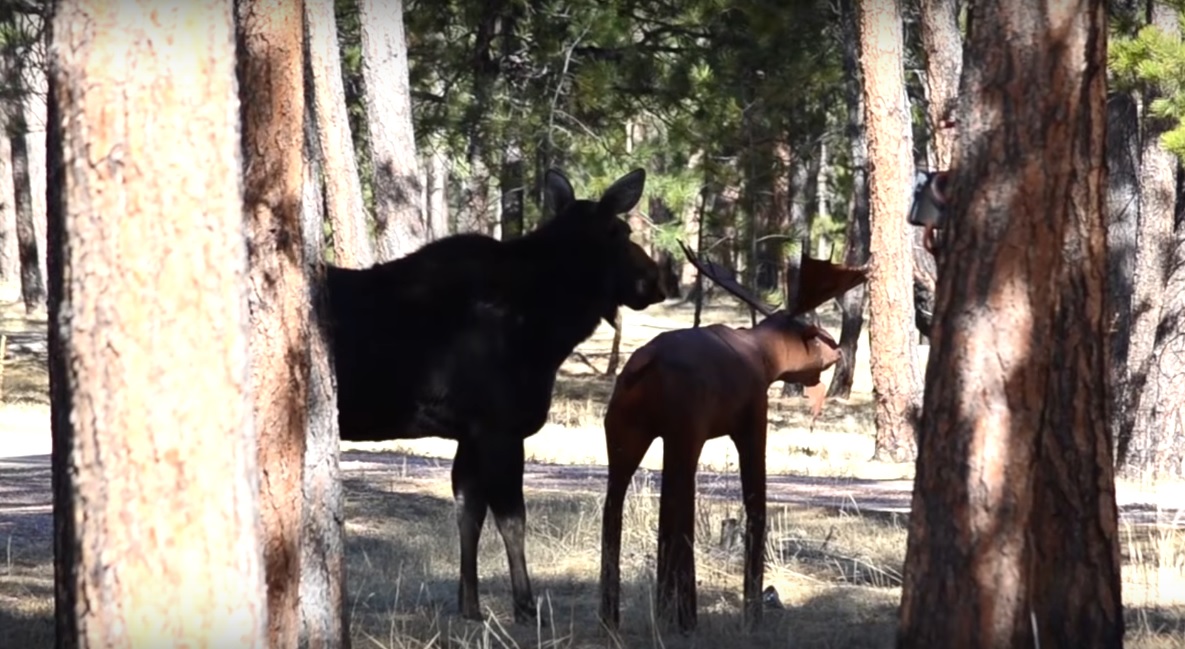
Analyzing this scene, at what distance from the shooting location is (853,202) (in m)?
27.3

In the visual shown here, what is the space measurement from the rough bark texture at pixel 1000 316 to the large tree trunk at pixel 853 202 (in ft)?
46.1

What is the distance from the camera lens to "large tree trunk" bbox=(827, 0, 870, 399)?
2358cm

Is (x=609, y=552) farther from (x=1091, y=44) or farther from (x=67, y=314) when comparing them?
(x=67, y=314)

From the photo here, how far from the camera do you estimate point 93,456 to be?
12.7 ft

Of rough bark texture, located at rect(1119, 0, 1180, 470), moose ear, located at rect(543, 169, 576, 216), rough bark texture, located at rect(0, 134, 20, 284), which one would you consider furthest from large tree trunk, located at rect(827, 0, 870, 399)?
rough bark texture, located at rect(0, 134, 20, 284)

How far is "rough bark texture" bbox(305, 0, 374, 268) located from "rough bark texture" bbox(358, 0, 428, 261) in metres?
0.29

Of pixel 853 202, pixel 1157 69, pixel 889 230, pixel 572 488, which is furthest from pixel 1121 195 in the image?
pixel 572 488

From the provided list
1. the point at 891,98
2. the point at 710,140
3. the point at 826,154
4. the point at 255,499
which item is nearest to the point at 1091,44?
the point at 255,499

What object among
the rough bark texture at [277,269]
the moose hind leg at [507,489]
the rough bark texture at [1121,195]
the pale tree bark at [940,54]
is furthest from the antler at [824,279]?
the rough bark texture at [1121,195]

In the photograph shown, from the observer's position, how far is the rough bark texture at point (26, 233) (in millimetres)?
37062

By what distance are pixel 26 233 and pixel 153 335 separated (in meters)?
35.2

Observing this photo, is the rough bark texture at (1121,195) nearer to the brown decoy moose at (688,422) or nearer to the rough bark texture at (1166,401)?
the rough bark texture at (1166,401)

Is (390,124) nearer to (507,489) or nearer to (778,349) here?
(507,489)

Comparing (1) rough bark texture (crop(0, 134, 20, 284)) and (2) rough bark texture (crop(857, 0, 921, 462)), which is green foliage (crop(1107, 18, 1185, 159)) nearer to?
(2) rough bark texture (crop(857, 0, 921, 462))
